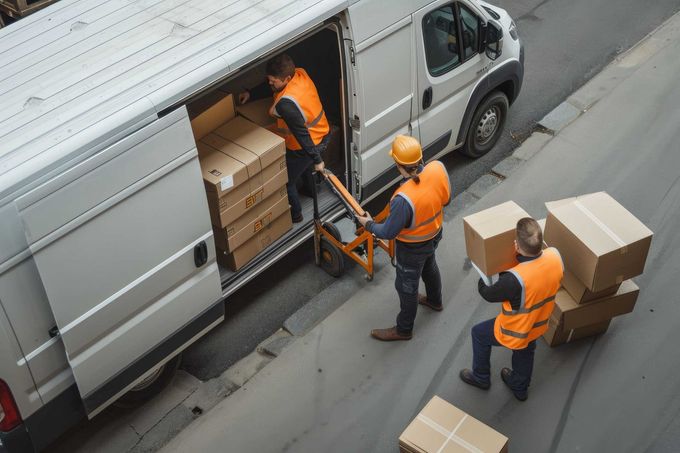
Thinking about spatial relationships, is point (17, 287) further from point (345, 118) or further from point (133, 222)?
point (345, 118)

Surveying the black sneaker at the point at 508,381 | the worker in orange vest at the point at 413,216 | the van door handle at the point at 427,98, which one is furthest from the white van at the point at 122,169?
the black sneaker at the point at 508,381

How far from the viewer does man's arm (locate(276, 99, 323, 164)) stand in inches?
235

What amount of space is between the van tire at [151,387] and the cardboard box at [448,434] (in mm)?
1853

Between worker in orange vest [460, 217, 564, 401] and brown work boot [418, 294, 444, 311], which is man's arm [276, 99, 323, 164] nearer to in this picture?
brown work boot [418, 294, 444, 311]

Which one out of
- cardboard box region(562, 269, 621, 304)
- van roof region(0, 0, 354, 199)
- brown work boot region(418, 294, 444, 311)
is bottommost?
brown work boot region(418, 294, 444, 311)

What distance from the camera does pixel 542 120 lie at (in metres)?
8.28

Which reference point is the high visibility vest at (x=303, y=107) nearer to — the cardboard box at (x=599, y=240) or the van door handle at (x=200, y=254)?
the van door handle at (x=200, y=254)

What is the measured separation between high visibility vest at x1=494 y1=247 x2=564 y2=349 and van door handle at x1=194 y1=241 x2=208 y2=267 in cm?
203

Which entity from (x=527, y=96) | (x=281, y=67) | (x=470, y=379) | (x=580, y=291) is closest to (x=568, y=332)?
(x=580, y=291)

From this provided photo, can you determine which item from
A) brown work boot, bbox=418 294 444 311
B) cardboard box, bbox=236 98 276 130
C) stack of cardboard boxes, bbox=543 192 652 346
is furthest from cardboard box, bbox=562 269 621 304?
cardboard box, bbox=236 98 276 130

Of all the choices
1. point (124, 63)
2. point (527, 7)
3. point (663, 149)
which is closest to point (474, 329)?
point (124, 63)

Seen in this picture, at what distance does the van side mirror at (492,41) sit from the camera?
6906 millimetres

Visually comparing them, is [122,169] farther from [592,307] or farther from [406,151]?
[592,307]

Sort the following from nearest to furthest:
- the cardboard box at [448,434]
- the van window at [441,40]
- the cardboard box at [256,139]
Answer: the cardboard box at [448,434]
the cardboard box at [256,139]
the van window at [441,40]
